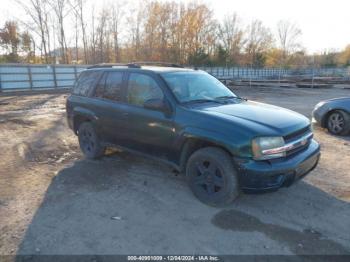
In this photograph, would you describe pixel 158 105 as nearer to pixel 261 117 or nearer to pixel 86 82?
pixel 261 117

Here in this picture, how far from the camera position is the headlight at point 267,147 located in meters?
3.36

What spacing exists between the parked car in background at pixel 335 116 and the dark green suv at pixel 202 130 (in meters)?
4.04

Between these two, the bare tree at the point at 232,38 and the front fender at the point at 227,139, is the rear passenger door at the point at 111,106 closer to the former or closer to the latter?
the front fender at the point at 227,139

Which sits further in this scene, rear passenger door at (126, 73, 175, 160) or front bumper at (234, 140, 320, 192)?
rear passenger door at (126, 73, 175, 160)

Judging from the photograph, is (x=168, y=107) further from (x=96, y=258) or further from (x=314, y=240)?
(x=314, y=240)

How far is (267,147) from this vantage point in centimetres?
339

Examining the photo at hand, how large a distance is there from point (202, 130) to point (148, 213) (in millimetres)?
1234

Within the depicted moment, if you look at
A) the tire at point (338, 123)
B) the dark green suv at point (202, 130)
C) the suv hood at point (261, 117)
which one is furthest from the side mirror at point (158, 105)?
the tire at point (338, 123)

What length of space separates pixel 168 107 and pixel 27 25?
34.2 meters

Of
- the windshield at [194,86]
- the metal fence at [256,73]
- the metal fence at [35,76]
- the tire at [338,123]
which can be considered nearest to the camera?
the windshield at [194,86]

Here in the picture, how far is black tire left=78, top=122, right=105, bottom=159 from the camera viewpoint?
546 centimetres

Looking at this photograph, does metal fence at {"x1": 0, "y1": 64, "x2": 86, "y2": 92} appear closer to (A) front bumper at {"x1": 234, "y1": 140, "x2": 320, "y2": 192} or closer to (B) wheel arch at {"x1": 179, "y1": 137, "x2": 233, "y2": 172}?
(B) wheel arch at {"x1": 179, "y1": 137, "x2": 233, "y2": 172}

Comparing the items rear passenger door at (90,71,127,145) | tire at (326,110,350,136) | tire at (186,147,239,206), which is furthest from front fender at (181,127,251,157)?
tire at (326,110,350,136)

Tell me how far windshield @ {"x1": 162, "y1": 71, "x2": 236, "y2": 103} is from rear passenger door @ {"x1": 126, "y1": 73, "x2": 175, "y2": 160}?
0.24 metres
